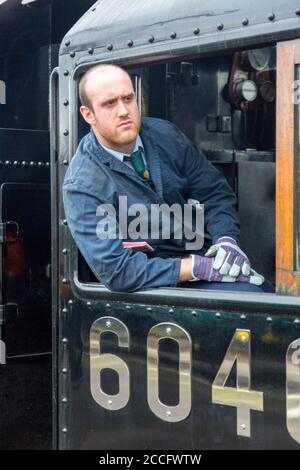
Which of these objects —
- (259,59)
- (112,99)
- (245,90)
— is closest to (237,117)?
(245,90)

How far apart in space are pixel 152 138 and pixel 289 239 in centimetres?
72

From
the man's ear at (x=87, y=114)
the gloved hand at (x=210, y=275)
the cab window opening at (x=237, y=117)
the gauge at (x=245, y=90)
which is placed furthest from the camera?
the gauge at (x=245, y=90)

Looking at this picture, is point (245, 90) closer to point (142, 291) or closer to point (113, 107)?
point (113, 107)

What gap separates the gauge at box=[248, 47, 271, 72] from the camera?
3.31m

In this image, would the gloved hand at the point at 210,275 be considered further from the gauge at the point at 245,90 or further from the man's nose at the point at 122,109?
the gauge at the point at 245,90

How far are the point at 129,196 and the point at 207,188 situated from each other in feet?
1.16

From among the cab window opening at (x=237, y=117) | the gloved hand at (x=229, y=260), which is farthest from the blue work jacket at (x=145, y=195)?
the cab window opening at (x=237, y=117)

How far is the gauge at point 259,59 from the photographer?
130 inches

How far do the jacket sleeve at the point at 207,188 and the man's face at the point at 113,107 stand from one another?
0.93ft

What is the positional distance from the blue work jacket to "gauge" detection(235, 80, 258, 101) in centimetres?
71

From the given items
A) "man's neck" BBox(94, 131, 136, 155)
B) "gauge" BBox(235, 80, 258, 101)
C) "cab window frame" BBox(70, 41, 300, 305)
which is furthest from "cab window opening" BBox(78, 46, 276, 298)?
"man's neck" BBox(94, 131, 136, 155)

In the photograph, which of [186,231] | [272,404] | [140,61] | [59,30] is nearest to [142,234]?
[186,231]

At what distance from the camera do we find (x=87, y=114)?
2.44 m

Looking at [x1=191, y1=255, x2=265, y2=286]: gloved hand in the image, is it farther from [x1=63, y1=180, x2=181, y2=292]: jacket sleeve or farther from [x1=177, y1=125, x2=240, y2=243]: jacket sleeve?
[x1=177, y1=125, x2=240, y2=243]: jacket sleeve
